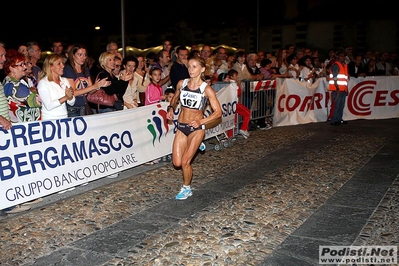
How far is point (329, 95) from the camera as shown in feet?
46.8

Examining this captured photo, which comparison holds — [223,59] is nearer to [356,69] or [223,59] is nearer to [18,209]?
[356,69]

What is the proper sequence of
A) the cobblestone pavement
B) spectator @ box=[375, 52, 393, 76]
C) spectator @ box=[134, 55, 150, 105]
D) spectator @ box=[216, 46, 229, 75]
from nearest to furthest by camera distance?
the cobblestone pavement < spectator @ box=[134, 55, 150, 105] < spectator @ box=[216, 46, 229, 75] < spectator @ box=[375, 52, 393, 76]

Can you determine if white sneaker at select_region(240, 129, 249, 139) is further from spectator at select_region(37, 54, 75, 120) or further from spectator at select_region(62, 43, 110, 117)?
spectator at select_region(37, 54, 75, 120)

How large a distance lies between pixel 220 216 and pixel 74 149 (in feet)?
7.37

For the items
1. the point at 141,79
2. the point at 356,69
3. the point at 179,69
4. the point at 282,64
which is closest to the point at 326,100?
the point at 282,64

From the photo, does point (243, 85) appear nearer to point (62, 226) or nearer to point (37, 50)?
point (37, 50)

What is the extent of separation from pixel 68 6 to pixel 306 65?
103 feet

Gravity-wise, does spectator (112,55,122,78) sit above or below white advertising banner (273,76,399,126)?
above

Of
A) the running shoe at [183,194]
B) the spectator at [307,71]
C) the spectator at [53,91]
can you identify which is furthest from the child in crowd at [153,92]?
the spectator at [307,71]

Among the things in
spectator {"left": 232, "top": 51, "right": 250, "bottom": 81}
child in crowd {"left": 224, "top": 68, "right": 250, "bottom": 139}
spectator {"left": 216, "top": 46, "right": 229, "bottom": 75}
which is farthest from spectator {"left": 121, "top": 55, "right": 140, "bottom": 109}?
spectator {"left": 232, "top": 51, "right": 250, "bottom": 81}

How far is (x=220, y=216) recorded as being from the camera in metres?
5.82

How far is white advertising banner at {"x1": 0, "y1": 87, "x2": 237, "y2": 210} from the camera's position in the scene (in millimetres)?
5652

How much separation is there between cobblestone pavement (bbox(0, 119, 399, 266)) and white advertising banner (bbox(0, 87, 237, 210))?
0.30 meters

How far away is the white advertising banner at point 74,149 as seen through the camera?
18.5 feet
